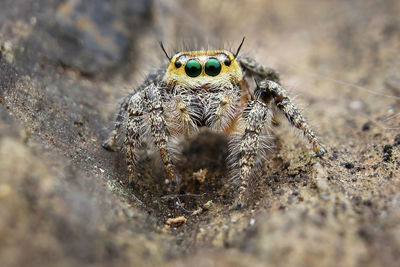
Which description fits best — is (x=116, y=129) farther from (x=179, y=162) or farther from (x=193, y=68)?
(x=193, y=68)

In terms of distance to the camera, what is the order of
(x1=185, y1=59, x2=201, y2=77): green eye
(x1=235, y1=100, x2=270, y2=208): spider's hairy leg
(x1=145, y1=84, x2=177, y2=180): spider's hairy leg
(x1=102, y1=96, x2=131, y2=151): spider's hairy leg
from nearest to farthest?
1. (x1=235, y1=100, x2=270, y2=208): spider's hairy leg
2. (x1=145, y1=84, x2=177, y2=180): spider's hairy leg
3. (x1=185, y1=59, x2=201, y2=77): green eye
4. (x1=102, y1=96, x2=131, y2=151): spider's hairy leg

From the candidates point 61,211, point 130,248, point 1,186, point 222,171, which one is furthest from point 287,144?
point 1,186

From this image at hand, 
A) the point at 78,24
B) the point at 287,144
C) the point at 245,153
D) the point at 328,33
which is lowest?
the point at 245,153

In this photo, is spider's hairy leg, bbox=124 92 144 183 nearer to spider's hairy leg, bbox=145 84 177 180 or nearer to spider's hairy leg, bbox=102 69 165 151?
spider's hairy leg, bbox=145 84 177 180

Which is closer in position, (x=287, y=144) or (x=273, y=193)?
(x=273, y=193)

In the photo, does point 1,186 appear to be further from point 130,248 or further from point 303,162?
point 303,162

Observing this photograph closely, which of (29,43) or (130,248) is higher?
(29,43)

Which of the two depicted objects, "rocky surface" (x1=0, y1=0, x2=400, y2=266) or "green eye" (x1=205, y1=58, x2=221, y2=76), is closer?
"rocky surface" (x1=0, y1=0, x2=400, y2=266)

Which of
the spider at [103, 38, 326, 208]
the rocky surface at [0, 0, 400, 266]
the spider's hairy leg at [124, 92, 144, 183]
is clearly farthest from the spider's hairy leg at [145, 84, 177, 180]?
the rocky surface at [0, 0, 400, 266]
